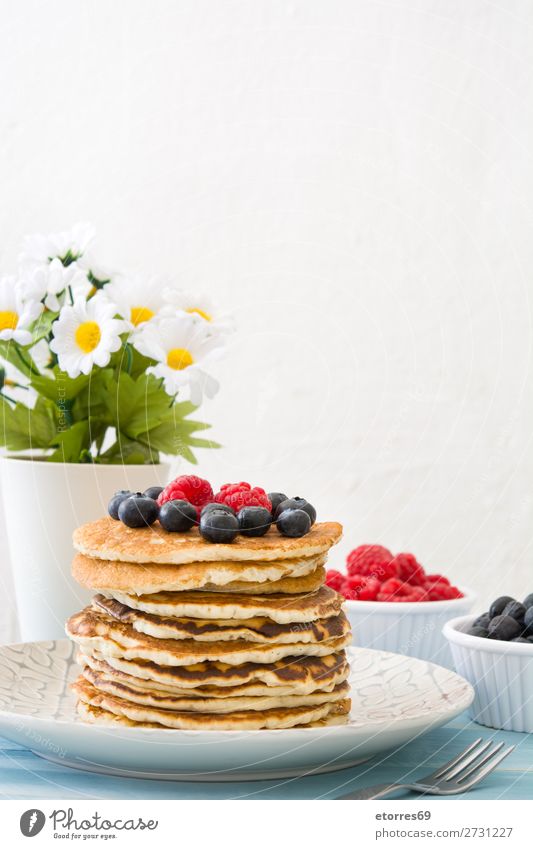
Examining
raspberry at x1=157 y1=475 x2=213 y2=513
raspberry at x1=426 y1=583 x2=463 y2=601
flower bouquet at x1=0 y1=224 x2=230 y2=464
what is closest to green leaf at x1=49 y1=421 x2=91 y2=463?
flower bouquet at x1=0 y1=224 x2=230 y2=464

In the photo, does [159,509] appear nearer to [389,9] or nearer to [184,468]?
[184,468]

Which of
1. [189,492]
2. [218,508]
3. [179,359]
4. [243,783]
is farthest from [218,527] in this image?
[179,359]

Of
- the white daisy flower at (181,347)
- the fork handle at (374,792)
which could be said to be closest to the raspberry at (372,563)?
the white daisy flower at (181,347)

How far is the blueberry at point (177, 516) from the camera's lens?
103cm

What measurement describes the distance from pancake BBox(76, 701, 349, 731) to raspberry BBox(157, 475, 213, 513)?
243mm

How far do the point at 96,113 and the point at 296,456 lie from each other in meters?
1.07

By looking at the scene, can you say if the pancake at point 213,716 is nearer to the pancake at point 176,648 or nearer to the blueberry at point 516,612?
the pancake at point 176,648

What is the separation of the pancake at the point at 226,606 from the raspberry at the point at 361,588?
39 cm

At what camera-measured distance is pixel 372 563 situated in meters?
1.45

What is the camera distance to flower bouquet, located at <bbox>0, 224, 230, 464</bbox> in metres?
1.38

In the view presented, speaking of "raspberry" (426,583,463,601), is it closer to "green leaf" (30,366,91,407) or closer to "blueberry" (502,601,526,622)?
"blueberry" (502,601,526,622)

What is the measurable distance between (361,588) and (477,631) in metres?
0.27
